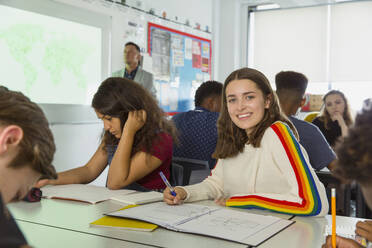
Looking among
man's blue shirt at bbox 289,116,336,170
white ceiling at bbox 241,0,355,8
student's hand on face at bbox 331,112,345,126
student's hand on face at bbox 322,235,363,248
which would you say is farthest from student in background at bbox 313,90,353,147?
student's hand on face at bbox 322,235,363,248

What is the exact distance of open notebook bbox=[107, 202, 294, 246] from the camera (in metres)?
1.07

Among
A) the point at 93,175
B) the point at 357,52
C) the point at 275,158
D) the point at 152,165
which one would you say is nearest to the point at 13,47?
the point at 93,175

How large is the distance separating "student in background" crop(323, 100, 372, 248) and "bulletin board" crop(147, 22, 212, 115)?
4.06 meters

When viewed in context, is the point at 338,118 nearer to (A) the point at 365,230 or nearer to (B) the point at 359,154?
(A) the point at 365,230

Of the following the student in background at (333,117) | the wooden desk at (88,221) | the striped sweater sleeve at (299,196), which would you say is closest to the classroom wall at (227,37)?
the student in background at (333,117)

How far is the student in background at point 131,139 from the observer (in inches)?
75.5

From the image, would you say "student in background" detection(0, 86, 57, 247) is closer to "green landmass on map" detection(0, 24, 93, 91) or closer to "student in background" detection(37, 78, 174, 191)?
"student in background" detection(37, 78, 174, 191)

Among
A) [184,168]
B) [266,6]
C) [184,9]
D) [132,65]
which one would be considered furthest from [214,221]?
[266,6]

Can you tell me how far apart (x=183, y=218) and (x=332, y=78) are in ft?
17.2

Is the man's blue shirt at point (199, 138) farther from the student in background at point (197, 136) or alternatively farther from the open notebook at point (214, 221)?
the open notebook at point (214, 221)

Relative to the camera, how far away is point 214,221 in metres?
1.19

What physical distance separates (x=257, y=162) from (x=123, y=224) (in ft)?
2.19

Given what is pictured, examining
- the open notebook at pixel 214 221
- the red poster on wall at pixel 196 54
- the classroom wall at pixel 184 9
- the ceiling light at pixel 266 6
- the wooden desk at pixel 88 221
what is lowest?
the wooden desk at pixel 88 221

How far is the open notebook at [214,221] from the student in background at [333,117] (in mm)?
2505
